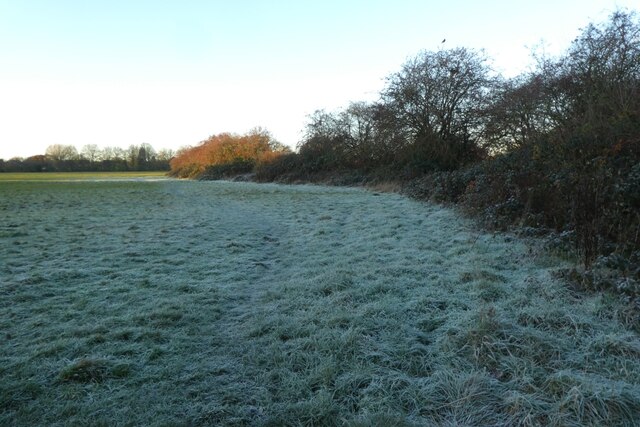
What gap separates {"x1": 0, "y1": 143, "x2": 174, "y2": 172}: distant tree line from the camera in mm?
75175

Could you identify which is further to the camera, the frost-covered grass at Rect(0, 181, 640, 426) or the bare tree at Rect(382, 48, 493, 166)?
the bare tree at Rect(382, 48, 493, 166)

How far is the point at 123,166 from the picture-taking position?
3292 inches

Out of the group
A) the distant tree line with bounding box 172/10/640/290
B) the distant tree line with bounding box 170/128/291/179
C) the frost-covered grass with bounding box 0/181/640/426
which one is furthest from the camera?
the distant tree line with bounding box 170/128/291/179

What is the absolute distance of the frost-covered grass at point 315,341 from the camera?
2.48 meters

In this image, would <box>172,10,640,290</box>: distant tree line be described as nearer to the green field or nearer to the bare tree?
the bare tree

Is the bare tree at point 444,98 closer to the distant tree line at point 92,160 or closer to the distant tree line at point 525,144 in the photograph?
the distant tree line at point 525,144

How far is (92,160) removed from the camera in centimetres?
8369

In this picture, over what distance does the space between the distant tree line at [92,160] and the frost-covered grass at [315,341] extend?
278 ft

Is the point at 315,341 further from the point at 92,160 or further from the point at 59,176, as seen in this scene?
the point at 92,160

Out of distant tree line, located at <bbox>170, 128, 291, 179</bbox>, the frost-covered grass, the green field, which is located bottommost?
the frost-covered grass

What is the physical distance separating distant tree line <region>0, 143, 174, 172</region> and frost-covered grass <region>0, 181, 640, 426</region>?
278 feet

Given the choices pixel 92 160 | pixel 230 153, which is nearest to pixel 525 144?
pixel 230 153

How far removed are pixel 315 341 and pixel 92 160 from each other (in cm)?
9408

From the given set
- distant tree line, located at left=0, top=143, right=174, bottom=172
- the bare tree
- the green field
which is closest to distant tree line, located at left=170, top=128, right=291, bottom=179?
the green field
